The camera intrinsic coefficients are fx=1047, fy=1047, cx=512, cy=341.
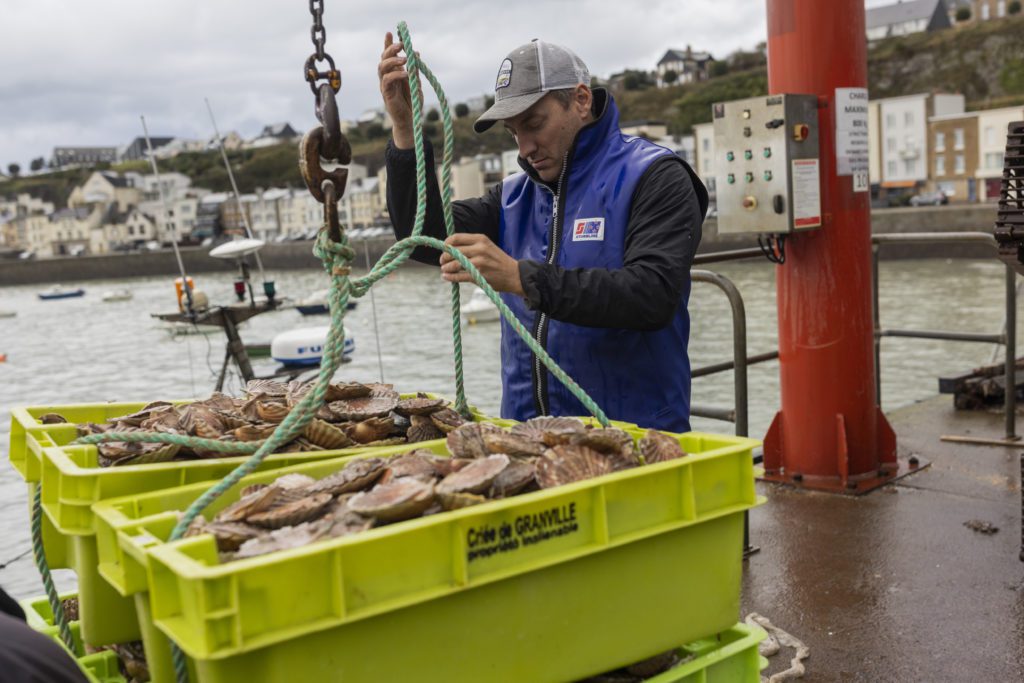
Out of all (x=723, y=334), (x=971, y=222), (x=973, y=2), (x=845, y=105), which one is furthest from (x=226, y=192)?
(x=845, y=105)

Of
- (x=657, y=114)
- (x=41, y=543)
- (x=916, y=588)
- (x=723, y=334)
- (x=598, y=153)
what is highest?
(x=657, y=114)

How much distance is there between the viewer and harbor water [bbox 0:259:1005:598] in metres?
16.9

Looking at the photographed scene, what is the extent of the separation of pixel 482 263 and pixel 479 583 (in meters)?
0.96

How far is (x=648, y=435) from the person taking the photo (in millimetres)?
2053

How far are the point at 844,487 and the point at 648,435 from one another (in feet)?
11.2

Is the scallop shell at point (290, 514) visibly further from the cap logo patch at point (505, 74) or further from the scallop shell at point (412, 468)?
the cap logo patch at point (505, 74)

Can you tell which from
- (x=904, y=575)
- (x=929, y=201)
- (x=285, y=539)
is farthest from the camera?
(x=929, y=201)

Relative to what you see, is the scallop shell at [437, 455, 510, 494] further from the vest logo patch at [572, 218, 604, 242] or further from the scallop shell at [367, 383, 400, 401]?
the vest logo patch at [572, 218, 604, 242]

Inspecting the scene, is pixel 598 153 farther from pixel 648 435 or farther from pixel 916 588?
pixel 916 588

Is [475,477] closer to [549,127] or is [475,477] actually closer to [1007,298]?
[549,127]

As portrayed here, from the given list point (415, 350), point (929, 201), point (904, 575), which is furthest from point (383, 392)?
point (929, 201)

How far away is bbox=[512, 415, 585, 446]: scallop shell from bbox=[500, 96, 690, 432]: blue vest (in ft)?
2.62

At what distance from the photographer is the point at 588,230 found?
2961 mm

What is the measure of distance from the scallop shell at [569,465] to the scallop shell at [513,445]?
8cm
